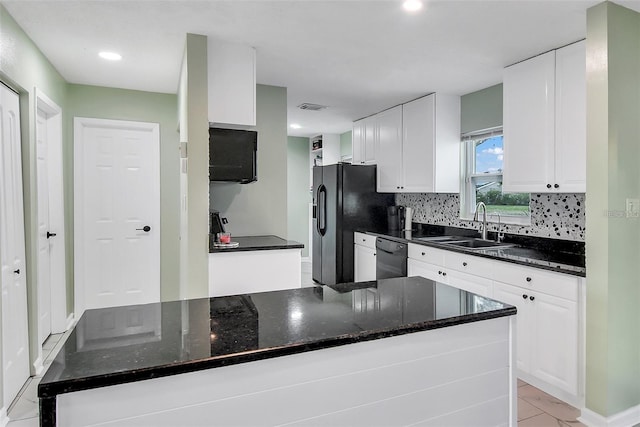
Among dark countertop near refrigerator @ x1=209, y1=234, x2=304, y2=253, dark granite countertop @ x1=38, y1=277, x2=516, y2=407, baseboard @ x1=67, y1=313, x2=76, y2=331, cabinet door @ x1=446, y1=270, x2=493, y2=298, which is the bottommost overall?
baseboard @ x1=67, y1=313, x2=76, y2=331

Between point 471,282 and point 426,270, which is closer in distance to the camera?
point 471,282

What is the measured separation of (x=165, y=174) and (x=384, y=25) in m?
2.78

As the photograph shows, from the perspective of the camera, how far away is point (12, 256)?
2520mm

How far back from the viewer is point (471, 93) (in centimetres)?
406

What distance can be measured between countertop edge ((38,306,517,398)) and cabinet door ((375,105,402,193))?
339 centimetres

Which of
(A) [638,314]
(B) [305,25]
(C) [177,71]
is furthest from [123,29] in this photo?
(A) [638,314]

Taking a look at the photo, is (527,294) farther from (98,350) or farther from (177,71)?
(177,71)

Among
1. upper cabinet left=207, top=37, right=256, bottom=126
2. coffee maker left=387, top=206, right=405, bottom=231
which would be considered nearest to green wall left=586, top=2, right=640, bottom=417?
upper cabinet left=207, top=37, right=256, bottom=126

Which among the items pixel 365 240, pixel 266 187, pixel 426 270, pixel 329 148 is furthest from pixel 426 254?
pixel 329 148

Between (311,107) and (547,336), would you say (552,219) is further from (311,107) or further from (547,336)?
(311,107)

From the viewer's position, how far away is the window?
3705 millimetres

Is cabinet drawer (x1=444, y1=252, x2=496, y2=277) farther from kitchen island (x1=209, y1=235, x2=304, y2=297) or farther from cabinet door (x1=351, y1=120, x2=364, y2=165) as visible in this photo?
cabinet door (x1=351, y1=120, x2=364, y2=165)

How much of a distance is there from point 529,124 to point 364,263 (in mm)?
2411

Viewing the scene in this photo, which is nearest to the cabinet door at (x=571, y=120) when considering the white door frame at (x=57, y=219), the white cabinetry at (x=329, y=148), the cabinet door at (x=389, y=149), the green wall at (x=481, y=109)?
the green wall at (x=481, y=109)
